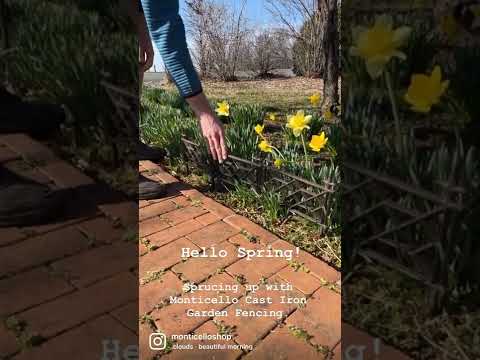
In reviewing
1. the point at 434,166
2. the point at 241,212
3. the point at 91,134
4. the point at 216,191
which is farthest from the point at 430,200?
the point at 91,134

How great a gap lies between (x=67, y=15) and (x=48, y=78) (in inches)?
9.1

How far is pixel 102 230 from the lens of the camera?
1248 mm

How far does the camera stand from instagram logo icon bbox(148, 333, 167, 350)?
893mm

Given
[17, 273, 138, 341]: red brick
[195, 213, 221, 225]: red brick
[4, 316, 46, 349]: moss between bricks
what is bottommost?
[4, 316, 46, 349]: moss between bricks

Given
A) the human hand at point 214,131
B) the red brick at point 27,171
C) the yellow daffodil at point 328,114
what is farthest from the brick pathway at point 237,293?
the red brick at point 27,171

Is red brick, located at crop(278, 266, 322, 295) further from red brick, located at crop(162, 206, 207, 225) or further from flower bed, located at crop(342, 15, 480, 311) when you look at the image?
red brick, located at crop(162, 206, 207, 225)

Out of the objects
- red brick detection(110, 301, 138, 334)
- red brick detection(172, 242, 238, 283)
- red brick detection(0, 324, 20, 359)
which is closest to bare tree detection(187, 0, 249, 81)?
red brick detection(172, 242, 238, 283)

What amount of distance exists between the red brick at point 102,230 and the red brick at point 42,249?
0.08 feet

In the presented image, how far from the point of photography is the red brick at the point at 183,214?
3.79 feet

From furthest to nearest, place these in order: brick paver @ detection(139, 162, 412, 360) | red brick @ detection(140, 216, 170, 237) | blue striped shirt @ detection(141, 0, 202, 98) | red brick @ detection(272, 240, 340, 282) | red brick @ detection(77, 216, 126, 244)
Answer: red brick @ detection(77, 216, 126, 244) → red brick @ detection(140, 216, 170, 237) → red brick @ detection(272, 240, 340, 282) → brick paver @ detection(139, 162, 412, 360) → blue striped shirt @ detection(141, 0, 202, 98)

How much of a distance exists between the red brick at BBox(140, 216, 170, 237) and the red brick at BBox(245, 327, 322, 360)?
0.38 meters

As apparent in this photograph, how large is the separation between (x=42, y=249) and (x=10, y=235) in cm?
12

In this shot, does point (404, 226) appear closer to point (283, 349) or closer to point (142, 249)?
point (283, 349)

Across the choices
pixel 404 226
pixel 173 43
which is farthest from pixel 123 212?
pixel 404 226
